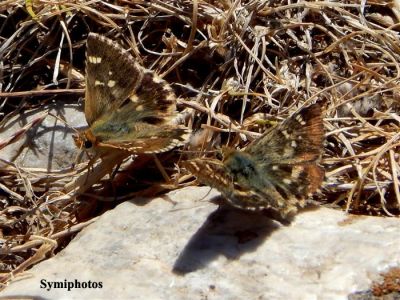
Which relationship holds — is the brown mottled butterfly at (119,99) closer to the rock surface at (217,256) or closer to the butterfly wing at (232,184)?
the rock surface at (217,256)

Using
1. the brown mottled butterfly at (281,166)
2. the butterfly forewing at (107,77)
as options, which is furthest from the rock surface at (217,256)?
the butterfly forewing at (107,77)

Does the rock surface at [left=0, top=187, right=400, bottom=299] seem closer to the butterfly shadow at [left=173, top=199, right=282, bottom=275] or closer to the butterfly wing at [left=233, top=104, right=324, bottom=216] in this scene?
the butterfly shadow at [left=173, top=199, right=282, bottom=275]

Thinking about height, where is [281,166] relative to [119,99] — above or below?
below

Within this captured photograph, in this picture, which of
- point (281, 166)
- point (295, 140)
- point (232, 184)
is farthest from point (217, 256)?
point (295, 140)

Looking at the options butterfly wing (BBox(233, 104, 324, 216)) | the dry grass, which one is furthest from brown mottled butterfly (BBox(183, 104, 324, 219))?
the dry grass

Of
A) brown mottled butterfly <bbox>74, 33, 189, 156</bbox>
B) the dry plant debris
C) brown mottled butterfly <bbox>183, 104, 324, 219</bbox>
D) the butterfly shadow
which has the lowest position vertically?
the dry plant debris

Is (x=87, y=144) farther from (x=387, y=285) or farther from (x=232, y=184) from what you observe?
(x=387, y=285)

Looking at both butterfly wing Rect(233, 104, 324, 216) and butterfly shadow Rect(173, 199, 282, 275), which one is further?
butterfly wing Rect(233, 104, 324, 216)

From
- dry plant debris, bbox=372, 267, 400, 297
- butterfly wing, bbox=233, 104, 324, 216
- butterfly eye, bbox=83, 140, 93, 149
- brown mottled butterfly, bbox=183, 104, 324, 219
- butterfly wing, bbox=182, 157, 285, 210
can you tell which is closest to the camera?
dry plant debris, bbox=372, 267, 400, 297
